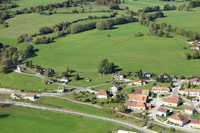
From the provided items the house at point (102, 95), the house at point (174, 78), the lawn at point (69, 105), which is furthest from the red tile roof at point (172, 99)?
the lawn at point (69, 105)

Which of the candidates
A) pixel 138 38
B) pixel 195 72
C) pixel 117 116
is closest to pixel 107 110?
pixel 117 116

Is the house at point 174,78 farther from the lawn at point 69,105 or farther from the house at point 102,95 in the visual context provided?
the lawn at point 69,105

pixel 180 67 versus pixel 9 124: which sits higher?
pixel 180 67

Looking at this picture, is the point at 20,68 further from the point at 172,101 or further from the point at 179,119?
the point at 179,119

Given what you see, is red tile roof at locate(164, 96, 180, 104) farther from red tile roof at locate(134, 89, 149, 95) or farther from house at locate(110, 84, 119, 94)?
house at locate(110, 84, 119, 94)

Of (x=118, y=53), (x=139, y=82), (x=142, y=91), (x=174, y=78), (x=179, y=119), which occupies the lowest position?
(x=179, y=119)

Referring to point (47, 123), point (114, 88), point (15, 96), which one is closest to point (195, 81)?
point (114, 88)

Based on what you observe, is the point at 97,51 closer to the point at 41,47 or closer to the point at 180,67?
the point at 41,47
